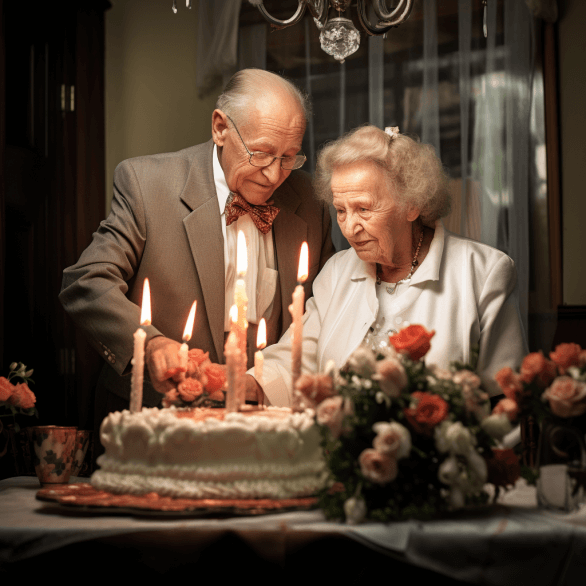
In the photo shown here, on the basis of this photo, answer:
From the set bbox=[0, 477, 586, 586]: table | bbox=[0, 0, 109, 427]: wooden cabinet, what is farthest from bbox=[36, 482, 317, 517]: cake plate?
bbox=[0, 0, 109, 427]: wooden cabinet

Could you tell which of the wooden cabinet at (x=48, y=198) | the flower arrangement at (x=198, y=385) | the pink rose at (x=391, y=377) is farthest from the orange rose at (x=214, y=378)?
the wooden cabinet at (x=48, y=198)

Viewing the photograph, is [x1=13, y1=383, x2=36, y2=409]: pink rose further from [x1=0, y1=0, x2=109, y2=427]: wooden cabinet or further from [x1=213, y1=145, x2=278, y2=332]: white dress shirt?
[x1=0, y1=0, x2=109, y2=427]: wooden cabinet

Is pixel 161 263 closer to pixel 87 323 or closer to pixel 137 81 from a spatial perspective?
Answer: pixel 87 323

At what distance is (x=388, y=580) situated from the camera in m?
1.34

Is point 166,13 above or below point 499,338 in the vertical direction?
above

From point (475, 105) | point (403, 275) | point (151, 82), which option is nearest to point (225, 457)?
point (403, 275)

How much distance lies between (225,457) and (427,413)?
1.45 feet

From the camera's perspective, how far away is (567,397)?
1.39 meters

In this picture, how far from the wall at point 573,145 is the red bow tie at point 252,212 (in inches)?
102

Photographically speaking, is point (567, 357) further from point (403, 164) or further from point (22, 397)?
point (22, 397)

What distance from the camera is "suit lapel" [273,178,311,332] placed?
277cm

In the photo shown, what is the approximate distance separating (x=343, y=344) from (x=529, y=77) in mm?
2856

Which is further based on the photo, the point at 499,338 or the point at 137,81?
the point at 137,81

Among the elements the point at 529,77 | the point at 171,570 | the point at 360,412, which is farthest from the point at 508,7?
the point at 171,570
